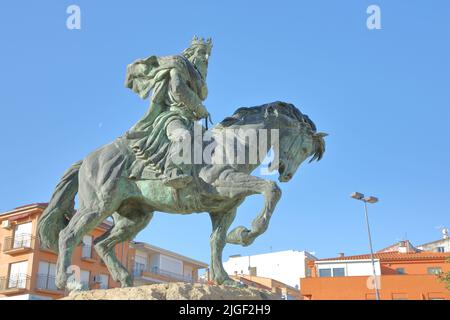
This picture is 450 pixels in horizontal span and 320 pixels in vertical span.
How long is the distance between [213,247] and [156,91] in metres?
2.18

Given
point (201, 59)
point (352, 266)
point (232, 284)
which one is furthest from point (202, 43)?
point (352, 266)

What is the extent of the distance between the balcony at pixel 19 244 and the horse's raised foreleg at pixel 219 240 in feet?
94.3

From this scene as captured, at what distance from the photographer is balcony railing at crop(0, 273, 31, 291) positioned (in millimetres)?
32250

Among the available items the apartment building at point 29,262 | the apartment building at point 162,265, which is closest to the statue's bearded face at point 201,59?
the apartment building at point 29,262

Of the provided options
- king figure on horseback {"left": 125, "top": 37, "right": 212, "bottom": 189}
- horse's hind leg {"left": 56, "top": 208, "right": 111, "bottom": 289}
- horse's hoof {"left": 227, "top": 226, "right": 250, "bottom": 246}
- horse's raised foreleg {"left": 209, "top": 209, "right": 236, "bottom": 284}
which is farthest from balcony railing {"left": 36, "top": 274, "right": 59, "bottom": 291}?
horse's hoof {"left": 227, "top": 226, "right": 250, "bottom": 246}

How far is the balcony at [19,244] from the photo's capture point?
109 feet

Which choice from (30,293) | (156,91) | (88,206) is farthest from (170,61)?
(30,293)

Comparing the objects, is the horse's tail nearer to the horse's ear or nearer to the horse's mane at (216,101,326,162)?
the horse's mane at (216,101,326,162)

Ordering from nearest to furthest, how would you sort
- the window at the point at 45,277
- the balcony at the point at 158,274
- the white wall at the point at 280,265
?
1. the window at the point at 45,277
2. the balcony at the point at 158,274
3. the white wall at the point at 280,265

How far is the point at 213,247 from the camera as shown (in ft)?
22.4

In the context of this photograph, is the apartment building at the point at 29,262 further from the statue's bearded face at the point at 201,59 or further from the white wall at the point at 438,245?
the white wall at the point at 438,245

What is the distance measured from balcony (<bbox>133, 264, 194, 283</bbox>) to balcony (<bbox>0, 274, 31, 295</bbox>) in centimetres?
939

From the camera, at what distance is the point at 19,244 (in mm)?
34094

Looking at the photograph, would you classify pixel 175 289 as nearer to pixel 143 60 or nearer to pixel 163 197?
pixel 163 197
